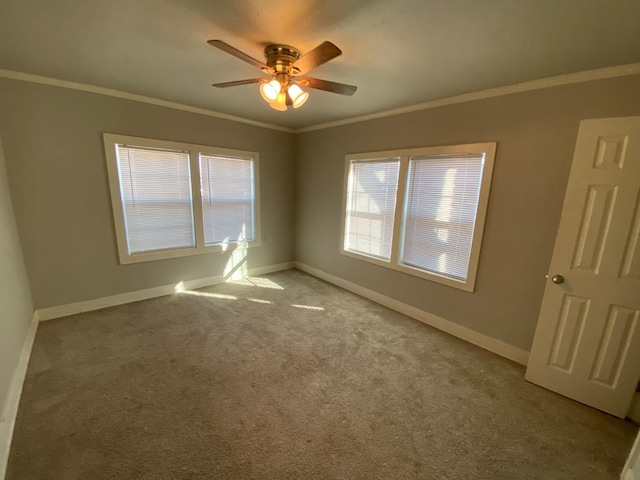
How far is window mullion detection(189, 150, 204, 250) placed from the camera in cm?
343

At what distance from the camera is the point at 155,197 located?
10.6ft

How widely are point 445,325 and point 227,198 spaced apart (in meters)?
3.37

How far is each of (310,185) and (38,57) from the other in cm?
314

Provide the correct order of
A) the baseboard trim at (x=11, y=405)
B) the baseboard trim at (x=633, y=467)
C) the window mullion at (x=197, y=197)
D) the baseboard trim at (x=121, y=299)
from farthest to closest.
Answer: the window mullion at (x=197, y=197) → the baseboard trim at (x=121, y=299) → the baseboard trim at (x=11, y=405) → the baseboard trim at (x=633, y=467)

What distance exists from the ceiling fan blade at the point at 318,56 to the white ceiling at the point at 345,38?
0.17m

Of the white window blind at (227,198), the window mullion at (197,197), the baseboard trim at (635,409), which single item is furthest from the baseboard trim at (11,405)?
the baseboard trim at (635,409)

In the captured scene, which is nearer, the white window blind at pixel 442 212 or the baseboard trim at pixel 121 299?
the white window blind at pixel 442 212

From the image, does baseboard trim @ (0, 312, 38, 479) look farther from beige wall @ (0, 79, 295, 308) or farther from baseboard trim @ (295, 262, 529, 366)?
baseboard trim @ (295, 262, 529, 366)

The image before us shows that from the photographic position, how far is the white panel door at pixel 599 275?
5.58ft

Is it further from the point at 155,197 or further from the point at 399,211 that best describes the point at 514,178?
the point at 155,197

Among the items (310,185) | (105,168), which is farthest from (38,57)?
(310,185)

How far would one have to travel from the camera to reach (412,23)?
146 centimetres

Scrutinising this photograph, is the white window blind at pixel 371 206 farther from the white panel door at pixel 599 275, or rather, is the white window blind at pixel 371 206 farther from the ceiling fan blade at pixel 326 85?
the white panel door at pixel 599 275

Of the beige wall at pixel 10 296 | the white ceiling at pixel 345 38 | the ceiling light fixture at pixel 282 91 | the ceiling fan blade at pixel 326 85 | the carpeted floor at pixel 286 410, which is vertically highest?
the white ceiling at pixel 345 38
